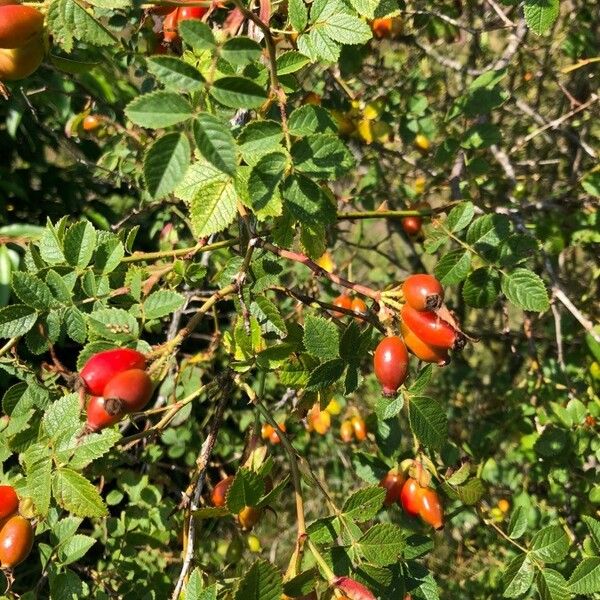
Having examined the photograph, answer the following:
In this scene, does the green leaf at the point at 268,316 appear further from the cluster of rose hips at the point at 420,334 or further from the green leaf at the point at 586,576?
the green leaf at the point at 586,576

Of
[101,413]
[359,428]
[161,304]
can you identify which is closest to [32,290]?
[161,304]

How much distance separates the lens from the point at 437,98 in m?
3.04

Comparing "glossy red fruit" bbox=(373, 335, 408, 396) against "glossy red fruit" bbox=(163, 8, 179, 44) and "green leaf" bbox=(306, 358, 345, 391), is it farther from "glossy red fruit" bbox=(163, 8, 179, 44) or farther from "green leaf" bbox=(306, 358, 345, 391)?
"glossy red fruit" bbox=(163, 8, 179, 44)

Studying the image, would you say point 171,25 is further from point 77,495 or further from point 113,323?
point 77,495

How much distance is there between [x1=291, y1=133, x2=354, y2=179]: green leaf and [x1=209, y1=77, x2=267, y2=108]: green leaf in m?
0.15

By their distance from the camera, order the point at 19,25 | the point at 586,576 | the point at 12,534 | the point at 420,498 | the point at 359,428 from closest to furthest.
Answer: the point at 19,25
the point at 12,534
the point at 586,576
the point at 420,498
the point at 359,428

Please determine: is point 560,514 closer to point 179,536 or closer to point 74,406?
point 179,536

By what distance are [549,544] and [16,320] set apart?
991 mm

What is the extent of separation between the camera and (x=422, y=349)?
0.96 meters

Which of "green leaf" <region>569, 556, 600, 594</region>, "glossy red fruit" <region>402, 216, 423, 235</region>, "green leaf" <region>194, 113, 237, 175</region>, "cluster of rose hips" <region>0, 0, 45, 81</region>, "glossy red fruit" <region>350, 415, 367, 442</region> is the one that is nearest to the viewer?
"green leaf" <region>194, 113, 237, 175</region>

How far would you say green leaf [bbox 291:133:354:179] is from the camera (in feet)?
3.13

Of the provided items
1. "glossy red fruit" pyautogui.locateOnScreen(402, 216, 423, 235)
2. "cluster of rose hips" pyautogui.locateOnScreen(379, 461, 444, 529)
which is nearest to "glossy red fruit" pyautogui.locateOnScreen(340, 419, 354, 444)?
"glossy red fruit" pyautogui.locateOnScreen(402, 216, 423, 235)

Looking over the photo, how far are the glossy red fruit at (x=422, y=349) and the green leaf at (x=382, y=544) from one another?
0.80 feet

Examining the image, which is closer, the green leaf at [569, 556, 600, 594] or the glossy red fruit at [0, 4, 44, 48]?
the glossy red fruit at [0, 4, 44, 48]
